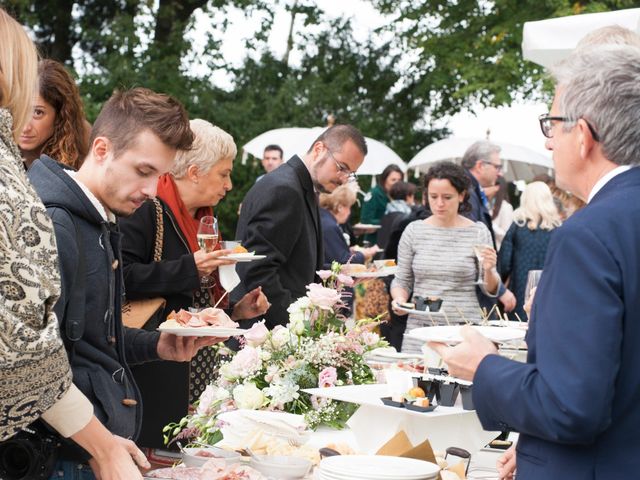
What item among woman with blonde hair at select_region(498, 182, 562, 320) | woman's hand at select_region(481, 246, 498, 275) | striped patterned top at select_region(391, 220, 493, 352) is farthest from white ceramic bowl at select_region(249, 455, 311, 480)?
woman with blonde hair at select_region(498, 182, 562, 320)

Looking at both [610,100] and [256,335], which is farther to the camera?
[256,335]

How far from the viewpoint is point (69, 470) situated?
221 centimetres

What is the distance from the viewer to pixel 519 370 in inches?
70.9

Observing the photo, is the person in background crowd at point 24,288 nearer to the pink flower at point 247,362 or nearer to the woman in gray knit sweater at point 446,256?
the pink flower at point 247,362

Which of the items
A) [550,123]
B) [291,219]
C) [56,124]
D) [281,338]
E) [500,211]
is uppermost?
[550,123]

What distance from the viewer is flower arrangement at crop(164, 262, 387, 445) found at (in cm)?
322

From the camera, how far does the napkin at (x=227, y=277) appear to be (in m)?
3.86

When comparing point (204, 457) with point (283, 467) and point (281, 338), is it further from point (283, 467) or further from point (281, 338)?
point (281, 338)

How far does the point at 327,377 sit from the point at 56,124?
4.37ft

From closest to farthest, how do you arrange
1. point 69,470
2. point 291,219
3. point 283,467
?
1. point 69,470
2. point 283,467
3. point 291,219

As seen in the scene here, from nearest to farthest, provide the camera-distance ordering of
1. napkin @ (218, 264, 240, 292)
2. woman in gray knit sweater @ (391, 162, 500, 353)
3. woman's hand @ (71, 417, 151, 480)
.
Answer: woman's hand @ (71, 417, 151, 480)
napkin @ (218, 264, 240, 292)
woman in gray knit sweater @ (391, 162, 500, 353)

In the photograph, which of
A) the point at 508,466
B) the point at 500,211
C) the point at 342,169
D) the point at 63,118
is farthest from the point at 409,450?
the point at 500,211

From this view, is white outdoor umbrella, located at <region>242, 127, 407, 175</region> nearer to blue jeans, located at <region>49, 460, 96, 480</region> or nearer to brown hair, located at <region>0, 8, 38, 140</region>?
blue jeans, located at <region>49, 460, 96, 480</region>

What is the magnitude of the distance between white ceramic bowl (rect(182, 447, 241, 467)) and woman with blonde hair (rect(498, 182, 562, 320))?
438 centimetres
